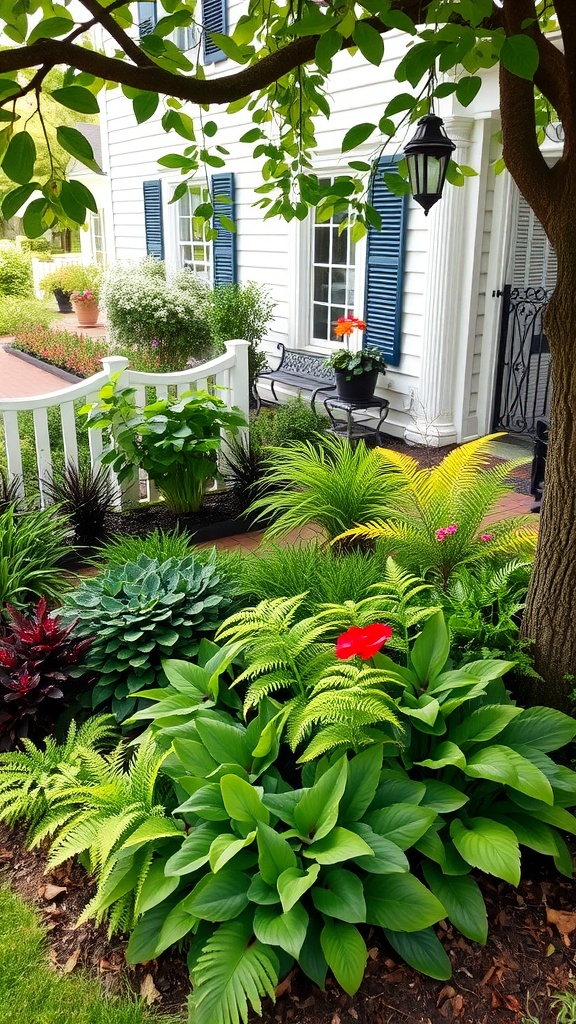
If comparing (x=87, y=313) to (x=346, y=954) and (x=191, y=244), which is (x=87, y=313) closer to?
(x=191, y=244)

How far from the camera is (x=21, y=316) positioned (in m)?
16.6

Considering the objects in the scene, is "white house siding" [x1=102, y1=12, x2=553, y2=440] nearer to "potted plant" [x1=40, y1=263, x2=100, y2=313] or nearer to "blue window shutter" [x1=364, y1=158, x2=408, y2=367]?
"blue window shutter" [x1=364, y1=158, x2=408, y2=367]

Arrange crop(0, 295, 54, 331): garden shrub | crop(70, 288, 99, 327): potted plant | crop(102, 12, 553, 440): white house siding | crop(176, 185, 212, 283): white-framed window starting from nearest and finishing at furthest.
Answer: crop(102, 12, 553, 440): white house siding < crop(176, 185, 212, 283): white-framed window < crop(0, 295, 54, 331): garden shrub < crop(70, 288, 99, 327): potted plant

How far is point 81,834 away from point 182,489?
300 centimetres

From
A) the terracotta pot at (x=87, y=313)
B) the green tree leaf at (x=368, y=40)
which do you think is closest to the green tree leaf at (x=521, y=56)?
the green tree leaf at (x=368, y=40)

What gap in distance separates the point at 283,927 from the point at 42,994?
68cm

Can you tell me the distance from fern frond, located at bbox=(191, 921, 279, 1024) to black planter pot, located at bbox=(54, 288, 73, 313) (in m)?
19.7

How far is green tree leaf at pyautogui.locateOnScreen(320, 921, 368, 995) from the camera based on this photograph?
1.80 meters

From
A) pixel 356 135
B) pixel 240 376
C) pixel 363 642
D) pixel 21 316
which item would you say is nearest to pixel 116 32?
pixel 356 135

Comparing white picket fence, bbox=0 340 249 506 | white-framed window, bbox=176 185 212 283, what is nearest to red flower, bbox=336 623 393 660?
white picket fence, bbox=0 340 249 506

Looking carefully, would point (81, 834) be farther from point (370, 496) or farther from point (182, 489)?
point (182, 489)

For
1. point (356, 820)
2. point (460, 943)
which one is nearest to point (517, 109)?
point (356, 820)

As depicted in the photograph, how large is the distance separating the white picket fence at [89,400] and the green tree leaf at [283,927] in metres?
3.26

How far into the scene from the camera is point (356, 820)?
206 centimetres
